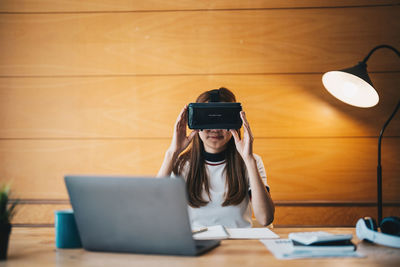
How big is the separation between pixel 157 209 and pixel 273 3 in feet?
5.67

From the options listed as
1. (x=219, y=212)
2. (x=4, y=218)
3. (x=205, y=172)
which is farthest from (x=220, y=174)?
(x=4, y=218)

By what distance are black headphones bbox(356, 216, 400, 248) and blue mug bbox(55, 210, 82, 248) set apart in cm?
86

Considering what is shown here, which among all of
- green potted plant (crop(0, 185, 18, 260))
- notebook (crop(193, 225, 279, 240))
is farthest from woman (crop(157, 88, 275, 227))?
green potted plant (crop(0, 185, 18, 260))

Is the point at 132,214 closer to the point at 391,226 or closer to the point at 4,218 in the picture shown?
the point at 4,218

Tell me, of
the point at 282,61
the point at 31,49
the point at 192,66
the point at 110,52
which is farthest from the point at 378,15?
the point at 31,49

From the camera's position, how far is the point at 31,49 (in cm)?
234

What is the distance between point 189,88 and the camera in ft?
7.50

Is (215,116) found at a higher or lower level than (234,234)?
higher

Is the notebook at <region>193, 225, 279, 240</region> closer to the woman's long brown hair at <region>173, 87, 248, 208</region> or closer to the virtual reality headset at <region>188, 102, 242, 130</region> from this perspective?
the woman's long brown hair at <region>173, 87, 248, 208</region>

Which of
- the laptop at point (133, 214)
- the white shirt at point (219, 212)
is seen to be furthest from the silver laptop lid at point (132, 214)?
the white shirt at point (219, 212)

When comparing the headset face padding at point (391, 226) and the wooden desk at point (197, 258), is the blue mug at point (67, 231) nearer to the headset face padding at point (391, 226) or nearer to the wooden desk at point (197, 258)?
the wooden desk at point (197, 258)

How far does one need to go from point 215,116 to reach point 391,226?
81 centimetres

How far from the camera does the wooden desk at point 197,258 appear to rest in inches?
36.9

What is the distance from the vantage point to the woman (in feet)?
5.37
